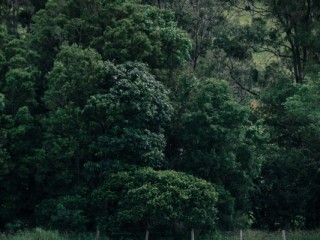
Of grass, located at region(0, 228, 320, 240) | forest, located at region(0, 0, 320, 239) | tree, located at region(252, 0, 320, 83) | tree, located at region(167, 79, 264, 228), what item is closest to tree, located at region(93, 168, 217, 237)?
forest, located at region(0, 0, 320, 239)

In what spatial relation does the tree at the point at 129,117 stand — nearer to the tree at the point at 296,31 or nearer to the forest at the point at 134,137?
the forest at the point at 134,137

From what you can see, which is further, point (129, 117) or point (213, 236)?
point (129, 117)

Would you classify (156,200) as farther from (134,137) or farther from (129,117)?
(129,117)

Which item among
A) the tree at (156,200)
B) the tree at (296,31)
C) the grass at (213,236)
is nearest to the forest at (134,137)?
the tree at (156,200)

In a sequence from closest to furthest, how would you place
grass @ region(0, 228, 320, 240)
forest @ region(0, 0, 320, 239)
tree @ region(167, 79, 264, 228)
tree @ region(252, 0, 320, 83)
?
grass @ region(0, 228, 320, 240) → forest @ region(0, 0, 320, 239) → tree @ region(167, 79, 264, 228) → tree @ region(252, 0, 320, 83)

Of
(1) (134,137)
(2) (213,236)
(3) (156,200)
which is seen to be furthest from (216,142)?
(3) (156,200)

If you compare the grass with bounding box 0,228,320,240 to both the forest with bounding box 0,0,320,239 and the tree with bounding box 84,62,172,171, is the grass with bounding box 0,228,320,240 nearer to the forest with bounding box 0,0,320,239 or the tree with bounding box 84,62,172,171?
the forest with bounding box 0,0,320,239

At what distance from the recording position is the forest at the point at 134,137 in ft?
97.1

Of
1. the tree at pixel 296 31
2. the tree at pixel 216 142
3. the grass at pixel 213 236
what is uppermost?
the tree at pixel 296 31

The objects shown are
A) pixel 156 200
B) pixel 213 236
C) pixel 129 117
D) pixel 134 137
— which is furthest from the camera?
pixel 129 117

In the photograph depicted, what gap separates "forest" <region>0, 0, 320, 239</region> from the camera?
29.6 m

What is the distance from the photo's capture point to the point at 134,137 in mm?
29703

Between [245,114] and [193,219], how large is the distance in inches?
232

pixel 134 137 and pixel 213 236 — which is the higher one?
pixel 134 137
